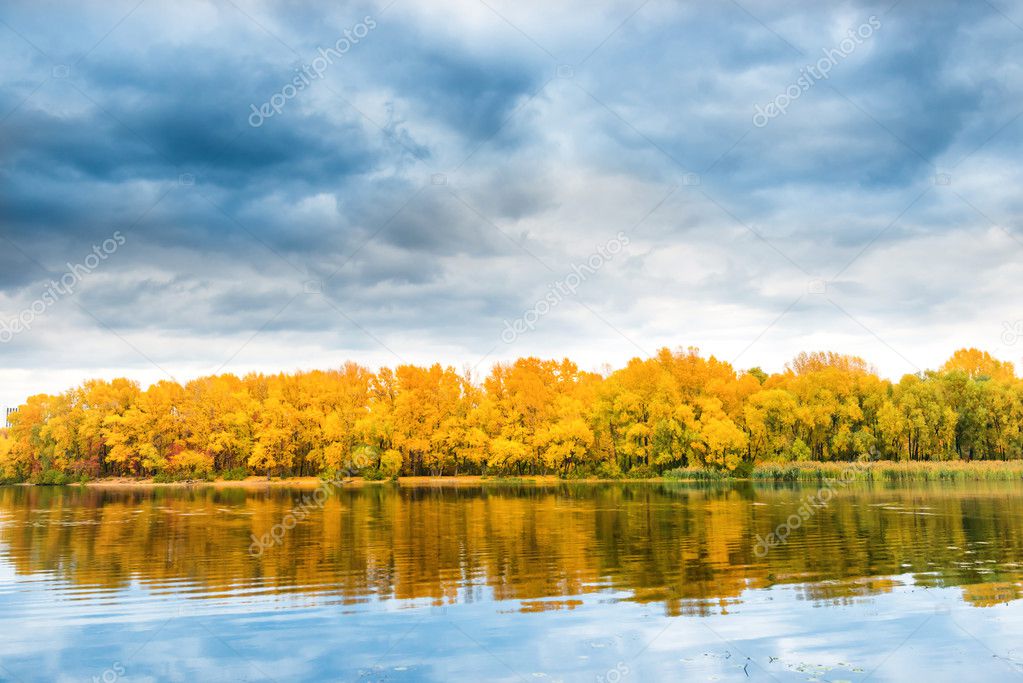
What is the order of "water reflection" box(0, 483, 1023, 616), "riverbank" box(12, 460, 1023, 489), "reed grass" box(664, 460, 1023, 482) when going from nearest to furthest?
"water reflection" box(0, 483, 1023, 616) < "reed grass" box(664, 460, 1023, 482) < "riverbank" box(12, 460, 1023, 489)

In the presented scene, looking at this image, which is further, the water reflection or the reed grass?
the reed grass

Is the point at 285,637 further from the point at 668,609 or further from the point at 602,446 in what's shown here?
the point at 602,446

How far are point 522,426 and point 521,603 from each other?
8271 centimetres

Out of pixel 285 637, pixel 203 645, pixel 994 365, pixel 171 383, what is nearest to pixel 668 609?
pixel 285 637

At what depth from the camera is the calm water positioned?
12555 millimetres

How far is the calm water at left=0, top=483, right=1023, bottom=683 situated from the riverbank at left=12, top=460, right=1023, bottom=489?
45943 millimetres

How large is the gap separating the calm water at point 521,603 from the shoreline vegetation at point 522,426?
58.8 m

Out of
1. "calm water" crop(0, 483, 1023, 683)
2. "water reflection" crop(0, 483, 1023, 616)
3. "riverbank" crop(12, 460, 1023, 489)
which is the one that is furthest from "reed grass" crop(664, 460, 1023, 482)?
"calm water" crop(0, 483, 1023, 683)

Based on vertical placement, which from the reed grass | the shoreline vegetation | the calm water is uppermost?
the shoreline vegetation

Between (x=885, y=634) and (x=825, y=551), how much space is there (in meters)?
10.8

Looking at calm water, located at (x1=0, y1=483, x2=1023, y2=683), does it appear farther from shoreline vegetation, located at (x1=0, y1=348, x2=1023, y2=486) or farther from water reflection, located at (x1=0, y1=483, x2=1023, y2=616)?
shoreline vegetation, located at (x1=0, y1=348, x2=1023, y2=486)

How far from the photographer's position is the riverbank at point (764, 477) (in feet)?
241

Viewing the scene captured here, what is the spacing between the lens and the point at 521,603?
1697cm

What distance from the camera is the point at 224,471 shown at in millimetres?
103812
